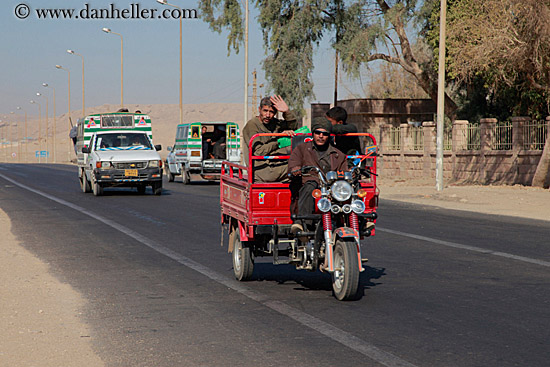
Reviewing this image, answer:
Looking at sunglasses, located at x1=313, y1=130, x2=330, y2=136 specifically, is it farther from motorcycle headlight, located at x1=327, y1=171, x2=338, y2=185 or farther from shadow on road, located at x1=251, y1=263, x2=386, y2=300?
shadow on road, located at x1=251, y1=263, x2=386, y2=300

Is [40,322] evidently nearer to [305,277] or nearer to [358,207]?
[358,207]

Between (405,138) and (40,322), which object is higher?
(405,138)

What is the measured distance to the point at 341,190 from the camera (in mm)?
7676

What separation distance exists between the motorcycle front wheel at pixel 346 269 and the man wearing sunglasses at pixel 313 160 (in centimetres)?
55

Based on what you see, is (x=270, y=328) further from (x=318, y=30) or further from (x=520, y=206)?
(x=318, y=30)

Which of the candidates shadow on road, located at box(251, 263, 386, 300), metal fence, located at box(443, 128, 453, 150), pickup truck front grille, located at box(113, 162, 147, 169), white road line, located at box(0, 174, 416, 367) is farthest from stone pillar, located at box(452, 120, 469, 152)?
shadow on road, located at box(251, 263, 386, 300)

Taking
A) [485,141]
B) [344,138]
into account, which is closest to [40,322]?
[344,138]

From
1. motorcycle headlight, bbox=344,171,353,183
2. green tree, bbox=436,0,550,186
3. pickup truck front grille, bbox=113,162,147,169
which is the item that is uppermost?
green tree, bbox=436,0,550,186

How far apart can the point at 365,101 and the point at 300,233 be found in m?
41.7

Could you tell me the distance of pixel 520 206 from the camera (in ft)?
72.7

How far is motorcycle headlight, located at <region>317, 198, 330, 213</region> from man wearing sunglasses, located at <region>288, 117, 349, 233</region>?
375mm

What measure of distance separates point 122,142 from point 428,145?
55.2 feet

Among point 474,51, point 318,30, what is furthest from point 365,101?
point 474,51

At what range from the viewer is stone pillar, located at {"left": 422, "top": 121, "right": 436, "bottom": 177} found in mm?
37062
